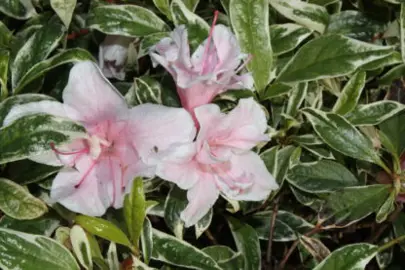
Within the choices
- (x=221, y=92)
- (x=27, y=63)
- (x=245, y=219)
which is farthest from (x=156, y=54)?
(x=245, y=219)

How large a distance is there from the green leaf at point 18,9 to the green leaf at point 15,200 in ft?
1.05

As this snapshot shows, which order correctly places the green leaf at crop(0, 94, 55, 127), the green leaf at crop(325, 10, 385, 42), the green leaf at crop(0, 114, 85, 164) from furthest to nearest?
the green leaf at crop(325, 10, 385, 42), the green leaf at crop(0, 94, 55, 127), the green leaf at crop(0, 114, 85, 164)

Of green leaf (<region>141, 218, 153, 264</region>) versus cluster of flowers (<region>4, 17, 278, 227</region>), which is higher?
cluster of flowers (<region>4, 17, 278, 227</region>)

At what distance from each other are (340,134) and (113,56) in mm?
372

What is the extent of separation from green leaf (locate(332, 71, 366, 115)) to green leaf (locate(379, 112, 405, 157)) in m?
0.07

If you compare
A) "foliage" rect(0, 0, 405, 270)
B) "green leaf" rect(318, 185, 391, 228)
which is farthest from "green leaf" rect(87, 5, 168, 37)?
"green leaf" rect(318, 185, 391, 228)

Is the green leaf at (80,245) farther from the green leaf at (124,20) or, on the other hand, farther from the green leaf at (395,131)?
the green leaf at (395,131)

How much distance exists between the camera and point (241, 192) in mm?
921

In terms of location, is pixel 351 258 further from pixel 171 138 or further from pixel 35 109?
pixel 35 109

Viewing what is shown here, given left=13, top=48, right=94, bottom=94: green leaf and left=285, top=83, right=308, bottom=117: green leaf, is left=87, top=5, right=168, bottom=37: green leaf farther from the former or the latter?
left=285, top=83, right=308, bottom=117: green leaf

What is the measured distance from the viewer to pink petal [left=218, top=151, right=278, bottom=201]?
36.6 inches

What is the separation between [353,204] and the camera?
1086 mm

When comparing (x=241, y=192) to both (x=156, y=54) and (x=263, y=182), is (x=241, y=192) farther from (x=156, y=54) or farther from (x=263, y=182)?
(x=156, y=54)

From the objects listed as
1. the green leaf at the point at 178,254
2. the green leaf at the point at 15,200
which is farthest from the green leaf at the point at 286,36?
the green leaf at the point at 15,200
